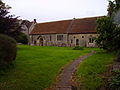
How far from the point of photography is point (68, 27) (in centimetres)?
4053

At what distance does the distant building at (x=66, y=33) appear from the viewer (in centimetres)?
3659

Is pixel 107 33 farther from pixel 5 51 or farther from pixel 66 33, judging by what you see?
pixel 66 33

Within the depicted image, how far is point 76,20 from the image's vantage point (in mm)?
41469

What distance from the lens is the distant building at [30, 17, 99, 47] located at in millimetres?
36591

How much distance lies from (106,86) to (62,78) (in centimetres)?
233

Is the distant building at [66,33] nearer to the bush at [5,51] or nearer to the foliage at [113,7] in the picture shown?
the foliage at [113,7]

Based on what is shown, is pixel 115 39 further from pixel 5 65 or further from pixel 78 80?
pixel 5 65

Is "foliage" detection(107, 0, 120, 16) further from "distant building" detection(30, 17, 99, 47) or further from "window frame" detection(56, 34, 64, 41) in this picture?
"window frame" detection(56, 34, 64, 41)

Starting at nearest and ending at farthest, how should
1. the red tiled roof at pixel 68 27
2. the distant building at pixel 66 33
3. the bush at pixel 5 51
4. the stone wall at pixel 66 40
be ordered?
the bush at pixel 5 51
the stone wall at pixel 66 40
the distant building at pixel 66 33
the red tiled roof at pixel 68 27

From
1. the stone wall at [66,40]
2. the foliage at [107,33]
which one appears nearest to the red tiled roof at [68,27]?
the stone wall at [66,40]

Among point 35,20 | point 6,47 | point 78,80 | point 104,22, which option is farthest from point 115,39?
point 35,20

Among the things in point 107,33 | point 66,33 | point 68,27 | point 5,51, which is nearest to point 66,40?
point 66,33

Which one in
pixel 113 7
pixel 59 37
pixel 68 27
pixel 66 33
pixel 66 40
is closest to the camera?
pixel 113 7

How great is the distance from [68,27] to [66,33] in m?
2.06
